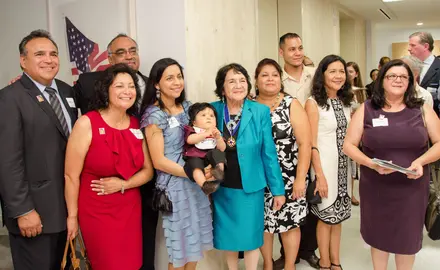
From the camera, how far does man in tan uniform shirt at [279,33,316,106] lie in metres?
3.26

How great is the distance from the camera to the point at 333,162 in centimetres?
292

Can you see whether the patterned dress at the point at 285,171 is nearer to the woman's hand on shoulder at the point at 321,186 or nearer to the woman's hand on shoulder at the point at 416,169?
the woman's hand on shoulder at the point at 321,186

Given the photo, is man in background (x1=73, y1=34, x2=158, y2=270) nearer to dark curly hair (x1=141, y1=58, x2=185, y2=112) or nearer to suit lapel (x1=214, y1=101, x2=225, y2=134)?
dark curly hair (x1=141, y1=58, x2=185, y2=112)

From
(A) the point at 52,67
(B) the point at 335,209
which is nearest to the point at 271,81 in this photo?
(B) the point at 335,209

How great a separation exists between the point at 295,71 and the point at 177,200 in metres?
1.65

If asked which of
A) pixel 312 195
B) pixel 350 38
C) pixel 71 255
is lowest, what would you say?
pixel 71 255

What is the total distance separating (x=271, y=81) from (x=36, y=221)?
1.76 m

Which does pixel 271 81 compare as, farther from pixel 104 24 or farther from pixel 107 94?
pixel 104 24

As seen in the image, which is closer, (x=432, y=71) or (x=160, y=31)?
(x=160, y=31)

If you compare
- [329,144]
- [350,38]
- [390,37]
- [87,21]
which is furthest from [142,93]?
[390,37]

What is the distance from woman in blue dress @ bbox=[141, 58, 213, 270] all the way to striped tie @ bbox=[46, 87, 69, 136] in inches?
18.2

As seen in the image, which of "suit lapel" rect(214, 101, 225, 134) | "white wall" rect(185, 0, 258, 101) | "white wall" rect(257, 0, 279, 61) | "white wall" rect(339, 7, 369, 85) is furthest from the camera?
"white wall" rect(339, 7, 369, 85)


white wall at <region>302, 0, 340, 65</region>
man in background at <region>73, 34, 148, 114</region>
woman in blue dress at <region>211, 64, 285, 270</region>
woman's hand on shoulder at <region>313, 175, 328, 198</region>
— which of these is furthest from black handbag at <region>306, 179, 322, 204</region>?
white wall at <region>302, 0, 340, 65</region>

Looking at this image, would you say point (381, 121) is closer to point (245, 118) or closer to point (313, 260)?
point (245, 118)
